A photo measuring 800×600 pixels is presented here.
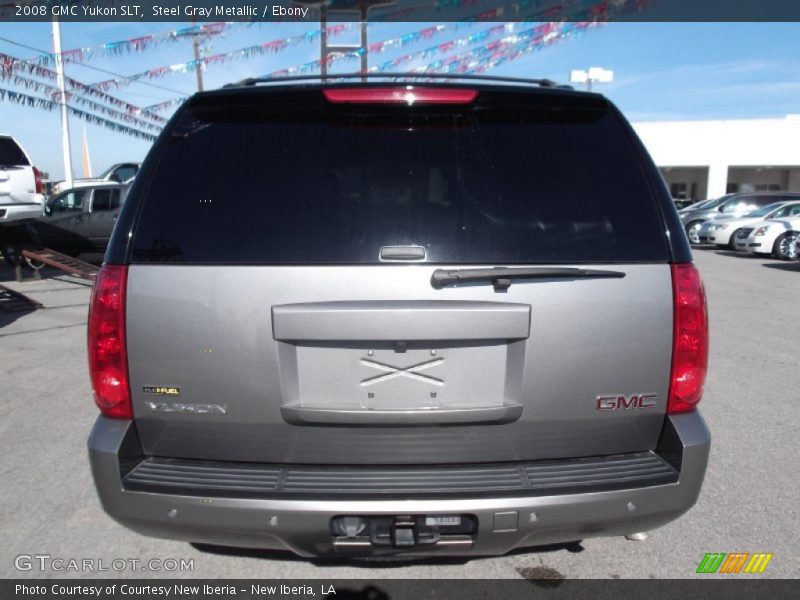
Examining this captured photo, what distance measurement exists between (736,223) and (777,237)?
2.30 metres

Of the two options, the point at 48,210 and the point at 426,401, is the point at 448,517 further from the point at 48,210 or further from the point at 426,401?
the point at 48,210

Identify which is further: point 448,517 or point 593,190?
point 593,190

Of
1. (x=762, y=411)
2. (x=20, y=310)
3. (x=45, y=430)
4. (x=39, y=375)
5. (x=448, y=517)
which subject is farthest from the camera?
(x=20, y=310)

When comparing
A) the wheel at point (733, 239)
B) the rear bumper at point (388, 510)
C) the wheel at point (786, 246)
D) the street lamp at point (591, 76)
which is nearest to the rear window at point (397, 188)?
the rear bumper at point (388, 510)

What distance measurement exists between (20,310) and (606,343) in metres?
9.17

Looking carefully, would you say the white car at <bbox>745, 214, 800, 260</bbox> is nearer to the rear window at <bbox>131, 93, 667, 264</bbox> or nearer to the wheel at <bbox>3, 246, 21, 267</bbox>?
the rear window at <bbox>131, 93, 667, 264</bbox>

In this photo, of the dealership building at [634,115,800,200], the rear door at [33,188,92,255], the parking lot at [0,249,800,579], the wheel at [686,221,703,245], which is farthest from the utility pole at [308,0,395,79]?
the dealership building at [634,115,800,200]

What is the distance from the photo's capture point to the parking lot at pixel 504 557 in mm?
2561

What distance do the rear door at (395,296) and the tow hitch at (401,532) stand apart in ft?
0.67

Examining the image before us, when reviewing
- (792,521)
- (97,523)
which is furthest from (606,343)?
(97,523)

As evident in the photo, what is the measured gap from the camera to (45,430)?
13.5 feet

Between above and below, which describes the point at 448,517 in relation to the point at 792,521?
above

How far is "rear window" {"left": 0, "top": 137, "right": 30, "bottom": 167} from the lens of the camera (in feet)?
35.6

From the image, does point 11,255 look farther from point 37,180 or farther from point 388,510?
point 388,510
